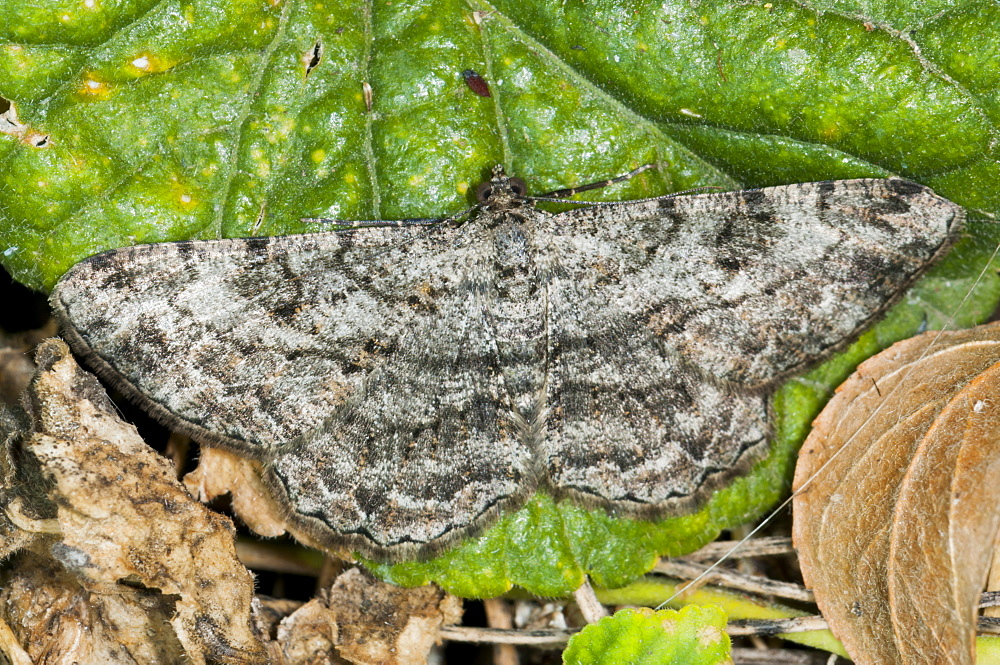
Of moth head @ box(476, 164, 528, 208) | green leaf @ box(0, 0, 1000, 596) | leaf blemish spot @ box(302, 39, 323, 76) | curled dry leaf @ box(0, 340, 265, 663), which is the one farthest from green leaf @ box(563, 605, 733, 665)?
leaf blemish spot @ box(302, 39, 323, 76)

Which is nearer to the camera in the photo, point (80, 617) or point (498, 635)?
point (80, 617)

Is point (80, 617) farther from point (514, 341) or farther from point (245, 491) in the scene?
point (514, 341)

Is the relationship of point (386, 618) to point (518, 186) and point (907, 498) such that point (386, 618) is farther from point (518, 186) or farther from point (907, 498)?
point (907, 498)

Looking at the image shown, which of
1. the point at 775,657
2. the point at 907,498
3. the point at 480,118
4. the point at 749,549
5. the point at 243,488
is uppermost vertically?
the point at 480,118

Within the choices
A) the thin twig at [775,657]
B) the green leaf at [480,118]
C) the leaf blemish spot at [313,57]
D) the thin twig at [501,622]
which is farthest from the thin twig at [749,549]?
the leaf blemish spot at [313,57]

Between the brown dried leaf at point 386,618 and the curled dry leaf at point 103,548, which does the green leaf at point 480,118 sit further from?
the curled dry leaf at point 103,548

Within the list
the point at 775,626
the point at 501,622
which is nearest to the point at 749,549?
the point at 775,626

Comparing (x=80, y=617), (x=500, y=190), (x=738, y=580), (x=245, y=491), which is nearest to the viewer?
(x=80, y=617)

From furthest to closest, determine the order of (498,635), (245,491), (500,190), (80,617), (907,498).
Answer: (498,635) → (245,491) → (500,190) → (907,498) → (80,617)

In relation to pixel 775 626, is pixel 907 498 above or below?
above
